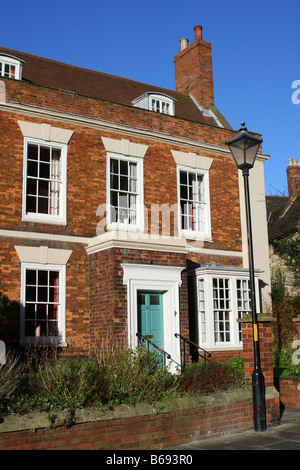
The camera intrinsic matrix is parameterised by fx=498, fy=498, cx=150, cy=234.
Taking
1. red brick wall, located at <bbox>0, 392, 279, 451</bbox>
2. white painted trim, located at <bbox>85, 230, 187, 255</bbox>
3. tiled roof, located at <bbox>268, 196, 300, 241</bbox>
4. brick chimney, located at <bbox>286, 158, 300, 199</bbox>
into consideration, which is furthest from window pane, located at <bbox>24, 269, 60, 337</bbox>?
brick chimney, located at <bbox>286, 158, 300, 199</bbox>

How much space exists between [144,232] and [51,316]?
3589 millimetres

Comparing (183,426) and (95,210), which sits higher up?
(95,210)

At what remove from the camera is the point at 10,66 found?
14.2 meters

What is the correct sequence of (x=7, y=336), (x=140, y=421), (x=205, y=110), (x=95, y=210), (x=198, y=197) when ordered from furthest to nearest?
(x=205, y=110)
(x=198, y=197)
(x=95, y=210)
(x=7, y=336)
(x=140, y=421)

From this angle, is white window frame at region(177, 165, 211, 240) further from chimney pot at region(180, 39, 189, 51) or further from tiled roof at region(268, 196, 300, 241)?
tiled roof at region(268, 196, 300, 241)

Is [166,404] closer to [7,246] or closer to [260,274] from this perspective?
[7,246]

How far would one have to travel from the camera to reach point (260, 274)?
16188mm

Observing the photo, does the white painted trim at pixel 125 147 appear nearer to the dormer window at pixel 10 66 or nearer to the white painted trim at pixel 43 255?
the dormer window at pixel 10 66

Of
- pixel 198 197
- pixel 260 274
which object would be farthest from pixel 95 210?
pixel 260 274

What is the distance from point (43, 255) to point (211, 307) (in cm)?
488

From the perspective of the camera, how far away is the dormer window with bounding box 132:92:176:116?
16328mm

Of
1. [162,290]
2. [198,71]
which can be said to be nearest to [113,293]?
Result: [162,290]

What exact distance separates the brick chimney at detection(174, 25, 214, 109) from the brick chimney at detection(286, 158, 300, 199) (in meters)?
11.3

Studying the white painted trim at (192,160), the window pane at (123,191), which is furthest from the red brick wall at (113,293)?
the white painted trim at (192,160)
